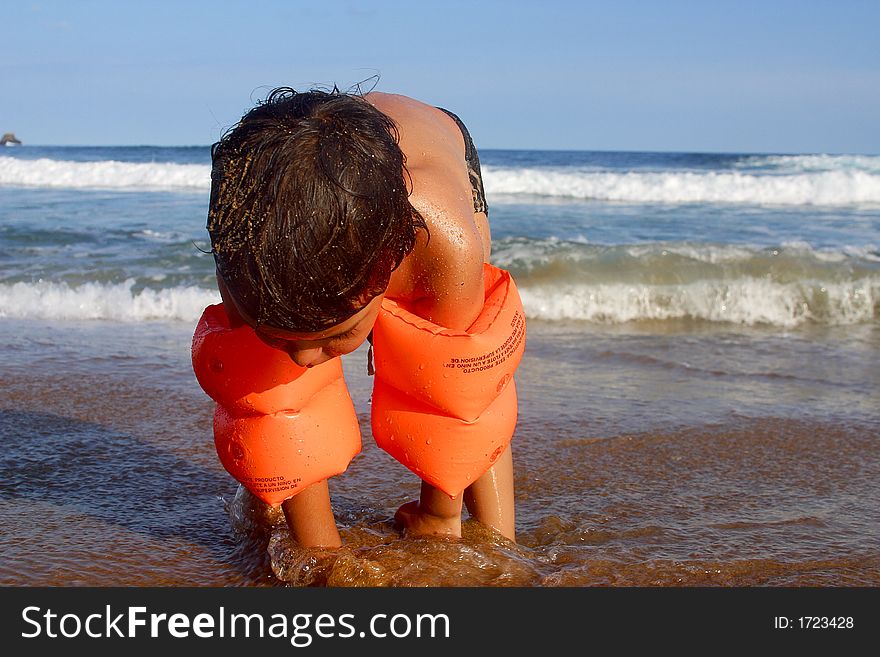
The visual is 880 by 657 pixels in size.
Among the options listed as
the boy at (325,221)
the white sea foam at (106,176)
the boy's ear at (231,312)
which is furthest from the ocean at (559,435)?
the white sea foam at (106,176)

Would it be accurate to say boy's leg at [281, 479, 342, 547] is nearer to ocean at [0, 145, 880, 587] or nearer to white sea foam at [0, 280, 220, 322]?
ocean at [0, 145, 880, 587]

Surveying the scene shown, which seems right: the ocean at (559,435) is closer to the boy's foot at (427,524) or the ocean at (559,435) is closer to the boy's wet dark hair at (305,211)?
the boy's foot at (427,524)

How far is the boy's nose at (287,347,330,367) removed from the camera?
6.73 feet

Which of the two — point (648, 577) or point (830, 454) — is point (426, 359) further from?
point (830, 454)

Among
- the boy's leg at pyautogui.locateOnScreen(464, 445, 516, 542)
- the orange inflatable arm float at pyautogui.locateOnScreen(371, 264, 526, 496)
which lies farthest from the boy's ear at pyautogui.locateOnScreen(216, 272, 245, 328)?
the boy's leg at pyautogui.locateOnScreen(464, 445, 516, 542)

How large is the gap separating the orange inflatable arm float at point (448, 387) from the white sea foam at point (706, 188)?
14488 mm

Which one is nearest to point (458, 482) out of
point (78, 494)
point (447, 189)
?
point (447, 189)

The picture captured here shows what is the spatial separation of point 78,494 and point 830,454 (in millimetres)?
2914

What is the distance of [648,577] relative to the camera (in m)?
2.65

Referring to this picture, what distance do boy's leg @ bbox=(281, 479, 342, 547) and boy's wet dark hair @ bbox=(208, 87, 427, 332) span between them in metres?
0.84

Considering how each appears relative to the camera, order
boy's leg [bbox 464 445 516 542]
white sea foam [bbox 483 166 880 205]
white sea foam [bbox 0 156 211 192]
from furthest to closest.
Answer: white sea foam [bbox 0 156 211 192], white sea foam [bbox 483 166 880 205], boy's leg [bbox 464 445 516 542]

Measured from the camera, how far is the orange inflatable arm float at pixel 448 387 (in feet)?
7.68

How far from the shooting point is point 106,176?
20.3 metres

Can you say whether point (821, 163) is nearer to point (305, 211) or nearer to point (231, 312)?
point (231, 312)
